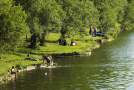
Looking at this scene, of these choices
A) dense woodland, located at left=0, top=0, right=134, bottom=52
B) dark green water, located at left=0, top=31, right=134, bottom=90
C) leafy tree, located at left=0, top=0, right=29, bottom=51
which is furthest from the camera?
dense woodland, located at left=0, top=0, right=134, bottom=52

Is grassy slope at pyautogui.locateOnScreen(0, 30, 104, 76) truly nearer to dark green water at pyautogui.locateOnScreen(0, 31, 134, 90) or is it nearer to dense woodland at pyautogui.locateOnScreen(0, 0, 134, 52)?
dense woodland at pyautogui.locateOnScreen(0, 0, 134, 52)

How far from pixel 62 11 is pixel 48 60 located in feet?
45.8

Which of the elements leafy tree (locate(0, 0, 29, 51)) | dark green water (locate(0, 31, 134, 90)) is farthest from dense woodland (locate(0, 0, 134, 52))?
dark green water (locate(0, 31, 134, 90))

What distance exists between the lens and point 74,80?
97.1 feet

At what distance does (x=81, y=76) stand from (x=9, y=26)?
41.7 ft

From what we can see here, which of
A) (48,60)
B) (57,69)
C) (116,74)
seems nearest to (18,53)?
(48,60)

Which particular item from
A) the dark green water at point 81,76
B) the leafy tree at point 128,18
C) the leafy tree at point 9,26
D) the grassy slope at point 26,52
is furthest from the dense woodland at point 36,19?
the leafy tree at point 128,18

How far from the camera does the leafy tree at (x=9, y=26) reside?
36.3 meters

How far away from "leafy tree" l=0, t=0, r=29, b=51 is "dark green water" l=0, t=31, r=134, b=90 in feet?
18.4

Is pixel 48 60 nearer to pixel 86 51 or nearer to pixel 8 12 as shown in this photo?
pixel 8 12

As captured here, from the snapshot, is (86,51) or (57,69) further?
(86,51)

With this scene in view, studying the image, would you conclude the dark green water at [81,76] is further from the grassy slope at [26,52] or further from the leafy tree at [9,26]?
the leafy tree at [9,26]

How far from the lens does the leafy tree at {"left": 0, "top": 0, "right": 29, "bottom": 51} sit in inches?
1430

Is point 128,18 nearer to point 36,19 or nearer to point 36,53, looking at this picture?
point 36,53
